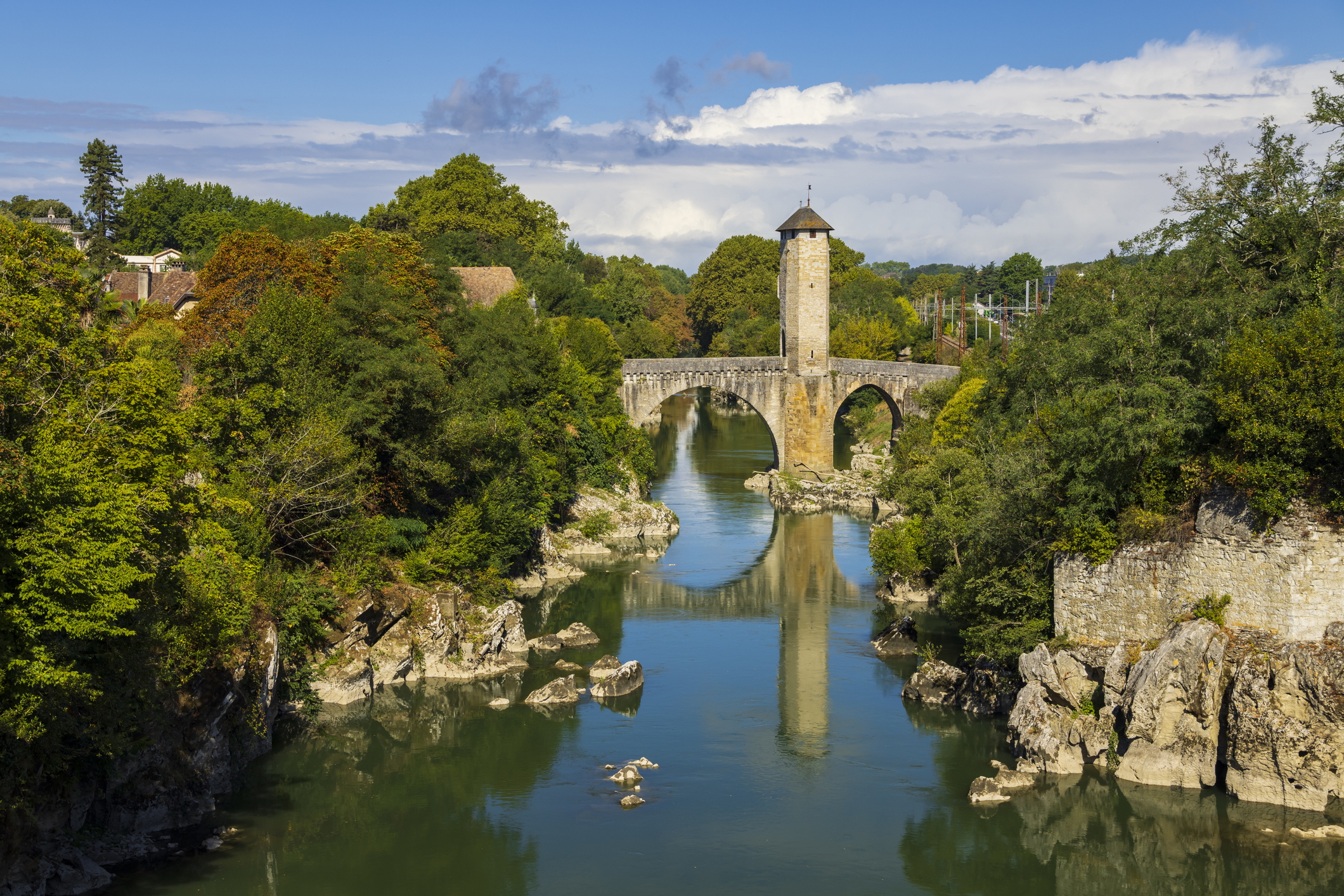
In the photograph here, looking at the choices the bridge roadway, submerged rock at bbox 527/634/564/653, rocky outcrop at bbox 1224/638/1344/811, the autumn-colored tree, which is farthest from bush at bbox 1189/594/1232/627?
the bridge roadway

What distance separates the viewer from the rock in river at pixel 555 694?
28.1 m

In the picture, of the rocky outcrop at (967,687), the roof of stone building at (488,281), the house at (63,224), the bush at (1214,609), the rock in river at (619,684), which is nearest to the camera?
the bush at (1214,609)

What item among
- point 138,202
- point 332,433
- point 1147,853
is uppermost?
point 138,202

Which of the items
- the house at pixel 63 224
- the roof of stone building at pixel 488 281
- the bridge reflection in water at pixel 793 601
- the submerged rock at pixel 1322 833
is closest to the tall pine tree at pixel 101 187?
the house at pixel 63 224

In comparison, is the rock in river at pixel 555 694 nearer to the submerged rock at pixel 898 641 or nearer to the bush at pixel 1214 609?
the submerged rock at pixel 898 641

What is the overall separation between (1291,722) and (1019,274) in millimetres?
89529

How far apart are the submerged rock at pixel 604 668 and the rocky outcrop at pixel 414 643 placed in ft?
7.70

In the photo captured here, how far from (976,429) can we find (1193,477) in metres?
13.6

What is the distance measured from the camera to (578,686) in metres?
29.5

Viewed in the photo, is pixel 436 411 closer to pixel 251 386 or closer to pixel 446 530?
pixel 446 530

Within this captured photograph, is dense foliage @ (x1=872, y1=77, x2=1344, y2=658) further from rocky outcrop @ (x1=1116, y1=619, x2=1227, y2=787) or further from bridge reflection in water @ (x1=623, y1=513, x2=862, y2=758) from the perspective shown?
bridge reflection in water @ (x1=623, y1=513, x2=862, y2=758)

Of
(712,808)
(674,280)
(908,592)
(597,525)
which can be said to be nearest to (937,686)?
(712,808)

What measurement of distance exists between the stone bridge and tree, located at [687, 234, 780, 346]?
109 ft

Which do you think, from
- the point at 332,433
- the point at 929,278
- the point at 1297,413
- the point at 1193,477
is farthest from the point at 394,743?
the point at 929,278
